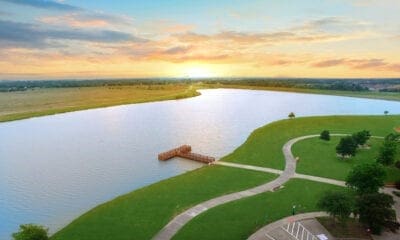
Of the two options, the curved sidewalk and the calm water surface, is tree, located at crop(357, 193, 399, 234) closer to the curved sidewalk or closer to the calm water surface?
the curved sidewalk

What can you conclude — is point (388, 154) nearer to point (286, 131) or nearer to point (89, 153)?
point (286, 131)

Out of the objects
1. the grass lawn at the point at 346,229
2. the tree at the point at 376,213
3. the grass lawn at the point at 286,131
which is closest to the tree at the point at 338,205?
the grass lawn at the point at 346,229

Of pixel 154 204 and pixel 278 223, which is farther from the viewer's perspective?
pixel 154 204

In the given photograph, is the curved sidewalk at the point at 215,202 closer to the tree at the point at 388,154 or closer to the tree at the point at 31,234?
the tree at the point at 31,234

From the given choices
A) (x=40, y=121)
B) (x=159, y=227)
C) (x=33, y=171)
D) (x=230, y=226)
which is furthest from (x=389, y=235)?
(x=40, y=121)

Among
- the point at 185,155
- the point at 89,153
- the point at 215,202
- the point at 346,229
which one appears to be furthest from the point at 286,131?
the point at 346,229

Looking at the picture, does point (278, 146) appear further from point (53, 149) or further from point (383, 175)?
point (53, 149)

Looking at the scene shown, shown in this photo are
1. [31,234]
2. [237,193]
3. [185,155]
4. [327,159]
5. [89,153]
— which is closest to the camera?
[31,234]
